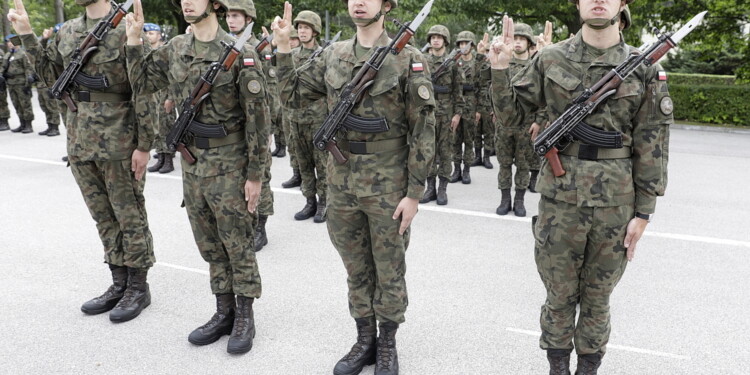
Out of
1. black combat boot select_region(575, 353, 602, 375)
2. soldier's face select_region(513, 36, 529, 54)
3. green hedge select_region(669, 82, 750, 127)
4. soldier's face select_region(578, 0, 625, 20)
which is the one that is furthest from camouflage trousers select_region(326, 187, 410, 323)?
green hedge select_region(669, 82, 750, 127)

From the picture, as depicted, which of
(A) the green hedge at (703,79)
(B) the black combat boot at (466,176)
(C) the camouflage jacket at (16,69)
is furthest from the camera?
(A) the green hedge at (703,79)

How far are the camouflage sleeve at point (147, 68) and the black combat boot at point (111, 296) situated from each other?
132cm

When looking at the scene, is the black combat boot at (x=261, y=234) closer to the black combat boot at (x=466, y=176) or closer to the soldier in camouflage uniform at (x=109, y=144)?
the soldier in camouflage uniform at (x=109, y=144)

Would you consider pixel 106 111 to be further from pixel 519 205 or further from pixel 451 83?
pixel 451 83

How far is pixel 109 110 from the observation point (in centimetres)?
368

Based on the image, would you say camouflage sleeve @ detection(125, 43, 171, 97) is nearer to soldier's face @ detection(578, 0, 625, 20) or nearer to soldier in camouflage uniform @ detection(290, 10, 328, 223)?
soldier's face @ detection(578, 0, 625, 20)

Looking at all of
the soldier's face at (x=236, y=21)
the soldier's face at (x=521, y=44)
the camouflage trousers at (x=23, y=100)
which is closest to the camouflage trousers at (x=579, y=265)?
the soldier's face at (x=236, y=21)

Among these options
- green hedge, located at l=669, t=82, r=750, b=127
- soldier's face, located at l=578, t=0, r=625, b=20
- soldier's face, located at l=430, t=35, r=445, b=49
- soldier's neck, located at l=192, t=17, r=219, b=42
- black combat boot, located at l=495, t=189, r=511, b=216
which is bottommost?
green hedge, located at l=669, t=82, r=750, b=127

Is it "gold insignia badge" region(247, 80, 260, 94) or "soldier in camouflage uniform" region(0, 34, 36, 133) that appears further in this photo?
"soldier in camouflage uniform" region(0, 34, 36, 133)

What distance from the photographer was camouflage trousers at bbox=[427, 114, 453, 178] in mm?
7012

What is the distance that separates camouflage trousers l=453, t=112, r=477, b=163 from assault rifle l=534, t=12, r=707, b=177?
5.22 meters

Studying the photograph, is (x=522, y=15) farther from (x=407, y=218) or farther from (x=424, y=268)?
(x=407, y=218)

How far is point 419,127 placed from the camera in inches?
114

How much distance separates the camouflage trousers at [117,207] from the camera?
12.3 ft
